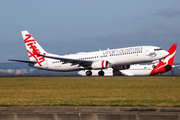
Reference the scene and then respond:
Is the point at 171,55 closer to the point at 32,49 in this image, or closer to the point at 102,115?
the point at 32,49

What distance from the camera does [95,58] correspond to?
160 ft

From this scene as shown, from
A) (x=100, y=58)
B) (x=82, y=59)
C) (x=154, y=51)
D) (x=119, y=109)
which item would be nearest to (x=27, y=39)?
(x=82, y=59)

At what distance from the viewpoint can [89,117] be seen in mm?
11141

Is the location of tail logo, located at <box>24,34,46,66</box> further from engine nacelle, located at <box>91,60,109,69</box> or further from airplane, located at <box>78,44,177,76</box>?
airplane, located at <box>78,44,177,76</box>

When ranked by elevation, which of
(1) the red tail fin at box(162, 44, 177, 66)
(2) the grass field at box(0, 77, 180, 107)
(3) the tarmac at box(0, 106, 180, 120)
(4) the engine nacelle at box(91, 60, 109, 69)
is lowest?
(3) the tarmac at box(0, 106, 180, 120)

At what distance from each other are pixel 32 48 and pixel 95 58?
12.7 meters

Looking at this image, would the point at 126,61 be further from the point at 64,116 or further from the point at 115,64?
the point at 64,116

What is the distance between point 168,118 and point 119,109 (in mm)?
2818

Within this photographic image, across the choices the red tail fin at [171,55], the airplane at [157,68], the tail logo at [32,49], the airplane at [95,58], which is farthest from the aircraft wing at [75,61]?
the red tail fin at [171,55]

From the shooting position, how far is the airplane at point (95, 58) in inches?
1784

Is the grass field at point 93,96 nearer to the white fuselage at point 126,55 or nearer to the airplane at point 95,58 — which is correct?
the white fuselage at point 126,55

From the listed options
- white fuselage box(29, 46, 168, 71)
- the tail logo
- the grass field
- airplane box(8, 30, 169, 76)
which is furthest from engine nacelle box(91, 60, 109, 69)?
the grass field

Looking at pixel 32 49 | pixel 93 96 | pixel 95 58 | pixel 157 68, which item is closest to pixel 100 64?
pixel 95 58

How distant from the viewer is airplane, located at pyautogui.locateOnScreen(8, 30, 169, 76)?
4531 centimetres
